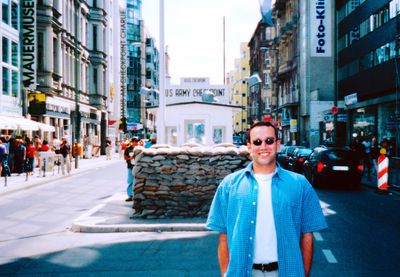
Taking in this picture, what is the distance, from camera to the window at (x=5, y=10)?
29.4 meters

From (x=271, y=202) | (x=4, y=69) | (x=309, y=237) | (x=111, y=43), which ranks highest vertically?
(x=111, y=43)

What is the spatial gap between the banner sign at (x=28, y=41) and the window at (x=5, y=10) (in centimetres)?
179

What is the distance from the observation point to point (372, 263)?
7.53 m

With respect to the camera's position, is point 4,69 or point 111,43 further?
point 111,43

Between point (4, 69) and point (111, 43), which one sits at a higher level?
point (111, 43)

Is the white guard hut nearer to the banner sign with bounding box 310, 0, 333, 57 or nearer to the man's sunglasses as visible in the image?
the man's sunglasses

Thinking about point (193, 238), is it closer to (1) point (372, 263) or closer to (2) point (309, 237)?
(1) point (372, 263)

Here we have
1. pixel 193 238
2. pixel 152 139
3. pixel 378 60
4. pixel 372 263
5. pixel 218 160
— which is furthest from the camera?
pixel 378 60

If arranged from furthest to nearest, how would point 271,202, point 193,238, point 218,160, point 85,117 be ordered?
point 85,117, point 218,160, point 193,238, point 271,202

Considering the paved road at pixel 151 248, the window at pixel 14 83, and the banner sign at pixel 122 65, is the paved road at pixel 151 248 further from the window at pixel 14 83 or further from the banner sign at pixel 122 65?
the banner sign at pixel 122 65

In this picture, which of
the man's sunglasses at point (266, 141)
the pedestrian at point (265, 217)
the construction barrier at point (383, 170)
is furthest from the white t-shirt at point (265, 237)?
the construction barrier at point (383, 170)

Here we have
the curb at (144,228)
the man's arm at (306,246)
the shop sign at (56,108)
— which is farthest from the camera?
the shop sign at (56,108)

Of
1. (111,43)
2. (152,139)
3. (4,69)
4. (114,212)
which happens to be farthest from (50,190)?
(111,43)

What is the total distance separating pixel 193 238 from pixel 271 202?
6.33 m
